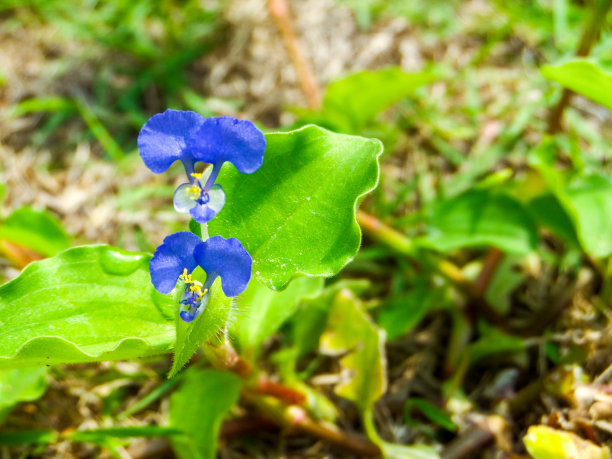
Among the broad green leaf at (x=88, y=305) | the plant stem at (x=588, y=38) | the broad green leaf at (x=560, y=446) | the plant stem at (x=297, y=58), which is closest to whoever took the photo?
the broad green leaf at (x=88, y=305)

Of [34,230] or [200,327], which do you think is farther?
[34,230]

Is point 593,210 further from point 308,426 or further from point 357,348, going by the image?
point 308,426

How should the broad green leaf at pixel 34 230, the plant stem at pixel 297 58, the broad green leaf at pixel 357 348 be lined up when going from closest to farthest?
the broad green leaf at pixel 357 348 < the broad green leaf at pixel 34 230 < the plant stem at pixel 297 58

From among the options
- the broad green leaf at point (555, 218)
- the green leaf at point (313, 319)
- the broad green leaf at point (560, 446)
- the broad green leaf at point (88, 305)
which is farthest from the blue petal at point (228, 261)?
the broad green leaf at point (555, 218)

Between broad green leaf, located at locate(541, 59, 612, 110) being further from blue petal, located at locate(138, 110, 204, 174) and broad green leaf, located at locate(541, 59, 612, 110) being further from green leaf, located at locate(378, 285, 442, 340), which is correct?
blue petal, located at locate(138, 110, 204, 174)

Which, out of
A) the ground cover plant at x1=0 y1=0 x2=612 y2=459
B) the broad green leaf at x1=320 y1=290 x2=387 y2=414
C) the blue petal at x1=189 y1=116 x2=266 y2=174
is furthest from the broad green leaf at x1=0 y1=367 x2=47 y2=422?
the blue petal at x1=189 y1=116 x2=266 y2=174

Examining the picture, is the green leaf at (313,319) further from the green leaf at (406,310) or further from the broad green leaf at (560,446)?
the broad green leaf at (560,446)

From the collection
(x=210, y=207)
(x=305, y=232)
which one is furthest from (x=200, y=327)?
(x=305, y=232)
